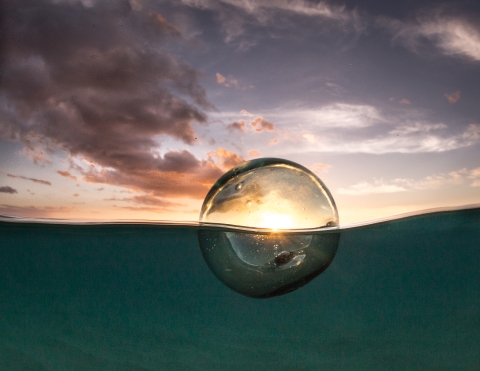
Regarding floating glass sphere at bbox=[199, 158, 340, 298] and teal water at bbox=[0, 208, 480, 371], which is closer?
floating glass sphere at bbox=[199, 158, 340, 298]

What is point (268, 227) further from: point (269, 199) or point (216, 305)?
point (216, 305)

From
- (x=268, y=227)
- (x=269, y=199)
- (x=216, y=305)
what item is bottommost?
(x=216, y=305)

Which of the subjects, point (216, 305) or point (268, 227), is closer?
point (268, 227)

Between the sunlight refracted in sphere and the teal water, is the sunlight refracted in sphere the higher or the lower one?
the higher one

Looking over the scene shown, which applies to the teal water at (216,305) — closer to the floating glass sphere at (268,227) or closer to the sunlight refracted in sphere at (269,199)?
the floating glass sphere at (268,227)

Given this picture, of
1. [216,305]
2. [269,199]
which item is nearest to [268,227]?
[269,199]

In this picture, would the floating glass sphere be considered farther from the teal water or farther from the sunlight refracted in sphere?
the teal water

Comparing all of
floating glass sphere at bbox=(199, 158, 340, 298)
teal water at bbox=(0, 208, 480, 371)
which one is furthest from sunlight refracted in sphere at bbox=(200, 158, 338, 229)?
teal water at bbox=(0, 208, 480, 371)
